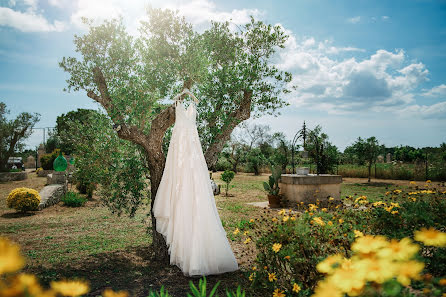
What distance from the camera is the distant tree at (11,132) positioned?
19.4 m

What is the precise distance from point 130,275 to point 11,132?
826 inches

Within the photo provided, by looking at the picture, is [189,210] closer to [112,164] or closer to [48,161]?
[112,164]

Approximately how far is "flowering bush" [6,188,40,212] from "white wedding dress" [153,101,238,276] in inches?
280

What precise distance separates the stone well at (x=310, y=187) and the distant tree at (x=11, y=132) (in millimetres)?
19336

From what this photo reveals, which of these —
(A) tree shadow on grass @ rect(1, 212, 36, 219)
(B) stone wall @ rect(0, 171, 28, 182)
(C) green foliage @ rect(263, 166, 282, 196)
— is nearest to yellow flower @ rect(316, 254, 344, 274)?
(C) green foliage @ rect(263, 166, 282, 196)

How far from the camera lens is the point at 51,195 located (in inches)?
409

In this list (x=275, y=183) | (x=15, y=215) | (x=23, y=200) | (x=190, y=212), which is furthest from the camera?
(x=275, y=183)

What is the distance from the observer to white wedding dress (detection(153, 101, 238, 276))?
3.82 m

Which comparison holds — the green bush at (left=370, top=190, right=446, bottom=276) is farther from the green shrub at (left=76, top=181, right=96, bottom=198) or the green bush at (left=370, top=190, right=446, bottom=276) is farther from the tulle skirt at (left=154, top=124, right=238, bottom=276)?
the green shrub at (left=76, top=181, right=96, bottom=198)

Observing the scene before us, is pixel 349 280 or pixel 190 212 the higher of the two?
pixel 349 280

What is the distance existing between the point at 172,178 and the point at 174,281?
1.40 m

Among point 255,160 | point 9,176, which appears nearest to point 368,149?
point 255,160

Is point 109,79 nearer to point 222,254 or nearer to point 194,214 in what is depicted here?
point 194,214

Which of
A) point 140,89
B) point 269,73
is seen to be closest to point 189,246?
point 140,89
